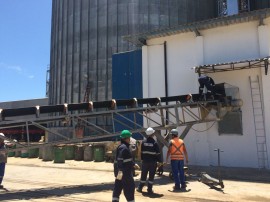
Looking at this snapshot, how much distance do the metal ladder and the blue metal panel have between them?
23.3 ft

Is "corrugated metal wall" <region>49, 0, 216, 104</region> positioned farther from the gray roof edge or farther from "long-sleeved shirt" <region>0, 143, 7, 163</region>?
"long-sleeved shirt" <region>0, 143, 7, 163</region>

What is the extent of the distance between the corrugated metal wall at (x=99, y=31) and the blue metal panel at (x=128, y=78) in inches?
289

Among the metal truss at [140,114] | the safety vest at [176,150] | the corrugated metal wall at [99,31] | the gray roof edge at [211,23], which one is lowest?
the safety vest at [176,150]

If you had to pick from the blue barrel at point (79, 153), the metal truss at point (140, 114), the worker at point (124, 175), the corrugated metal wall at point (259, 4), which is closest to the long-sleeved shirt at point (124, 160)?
the worker at point (124, 175)

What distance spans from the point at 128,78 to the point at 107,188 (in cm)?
1103

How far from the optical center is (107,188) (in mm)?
11164

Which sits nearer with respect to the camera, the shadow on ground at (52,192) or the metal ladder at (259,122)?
the shadow on ground at (52,192)

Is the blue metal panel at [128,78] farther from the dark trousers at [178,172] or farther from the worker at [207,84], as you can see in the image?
the dark trousers at [178,172]

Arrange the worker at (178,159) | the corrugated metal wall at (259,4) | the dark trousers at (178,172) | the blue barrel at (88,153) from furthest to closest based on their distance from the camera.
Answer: the corrugated metal wall at (259,4)
the blue barrel at (88,153)
the worker at (178,159)
the dark trousers at (178,172)

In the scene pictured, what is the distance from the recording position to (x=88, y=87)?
2998cm

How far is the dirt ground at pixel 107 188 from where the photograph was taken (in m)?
9.62

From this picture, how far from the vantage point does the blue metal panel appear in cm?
2061

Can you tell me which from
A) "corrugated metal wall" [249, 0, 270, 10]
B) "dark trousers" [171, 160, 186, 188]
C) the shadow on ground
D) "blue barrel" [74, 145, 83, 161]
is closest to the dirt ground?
the shadow on ground

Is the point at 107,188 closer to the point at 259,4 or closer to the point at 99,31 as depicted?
the point at 99,31
